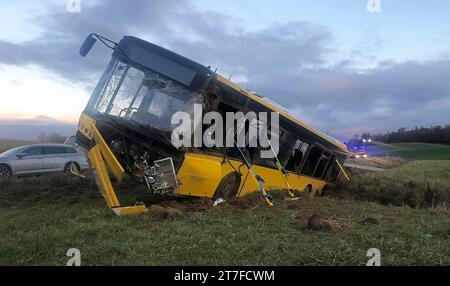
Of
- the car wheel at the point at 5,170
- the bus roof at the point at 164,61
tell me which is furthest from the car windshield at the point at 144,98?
the car wheel at the point at 5,170

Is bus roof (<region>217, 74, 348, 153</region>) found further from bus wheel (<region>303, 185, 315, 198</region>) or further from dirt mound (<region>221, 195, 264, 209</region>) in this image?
dirt mound (<region>221, 195, 264, 209</region>)

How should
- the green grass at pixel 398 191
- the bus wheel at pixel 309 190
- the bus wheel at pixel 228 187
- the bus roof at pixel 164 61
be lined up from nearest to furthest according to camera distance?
the bus roof at pixel 164 61
the bus wheel at pixel 228 187
the green grass at pixel 398 191
the bus wheel at pixel 309 190

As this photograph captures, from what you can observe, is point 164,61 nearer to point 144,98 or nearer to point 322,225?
point 144,98

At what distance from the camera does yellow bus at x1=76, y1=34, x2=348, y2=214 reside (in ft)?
26.0

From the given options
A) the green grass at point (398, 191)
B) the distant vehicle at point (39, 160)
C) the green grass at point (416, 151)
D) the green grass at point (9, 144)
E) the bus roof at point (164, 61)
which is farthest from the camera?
the green grass at point (416, 151)

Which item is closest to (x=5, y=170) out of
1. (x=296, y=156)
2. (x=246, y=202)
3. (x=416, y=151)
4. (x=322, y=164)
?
(x=296, y=156)

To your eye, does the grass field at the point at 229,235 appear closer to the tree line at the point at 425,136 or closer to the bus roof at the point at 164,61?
the bus roof at the point at 164,61

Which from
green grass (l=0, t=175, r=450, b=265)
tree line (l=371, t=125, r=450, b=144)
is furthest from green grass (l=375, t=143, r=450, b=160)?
green grass (l=0, t=175, r=450, b=265)

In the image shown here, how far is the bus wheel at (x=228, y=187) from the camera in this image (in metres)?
8.85

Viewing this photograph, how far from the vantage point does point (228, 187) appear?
9102 millimetres

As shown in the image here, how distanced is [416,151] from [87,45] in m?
59.7

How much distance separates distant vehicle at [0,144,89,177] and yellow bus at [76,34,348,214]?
9231 millimetres

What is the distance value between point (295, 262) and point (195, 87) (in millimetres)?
4401
